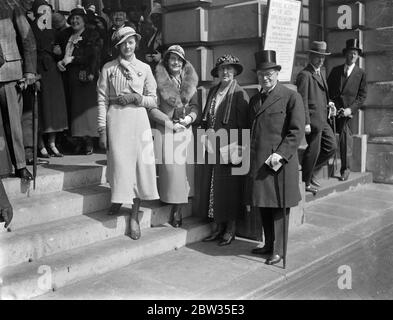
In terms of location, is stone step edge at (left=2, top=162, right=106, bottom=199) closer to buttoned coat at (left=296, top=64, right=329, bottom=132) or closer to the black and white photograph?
the black and white photograph

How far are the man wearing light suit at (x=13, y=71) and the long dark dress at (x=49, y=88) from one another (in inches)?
46.1

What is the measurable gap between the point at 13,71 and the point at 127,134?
145 cm

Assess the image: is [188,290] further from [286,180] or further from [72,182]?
[72,182]

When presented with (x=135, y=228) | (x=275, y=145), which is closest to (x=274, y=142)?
(x=275, y=145)

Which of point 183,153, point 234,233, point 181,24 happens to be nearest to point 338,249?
point 234,233

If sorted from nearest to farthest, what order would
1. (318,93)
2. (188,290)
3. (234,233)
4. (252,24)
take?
(188,290)
(234,233)
(252,24)
(318,93)

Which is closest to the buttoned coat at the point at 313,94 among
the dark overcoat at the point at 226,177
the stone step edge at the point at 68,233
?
the dark overcoat at the point at 226,177

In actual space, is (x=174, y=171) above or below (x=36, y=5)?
below

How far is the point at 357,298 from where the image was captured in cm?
473

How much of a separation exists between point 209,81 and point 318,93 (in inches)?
66.8

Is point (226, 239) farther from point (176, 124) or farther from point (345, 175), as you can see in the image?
point (345, 175)

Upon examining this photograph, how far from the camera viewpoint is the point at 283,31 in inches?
265

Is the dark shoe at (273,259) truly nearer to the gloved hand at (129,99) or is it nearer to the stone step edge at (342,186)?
the gloved hand at (129,99)

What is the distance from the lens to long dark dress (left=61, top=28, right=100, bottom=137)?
728 centimetres
